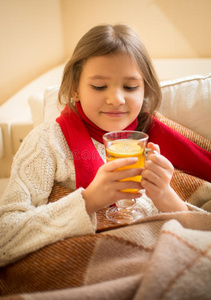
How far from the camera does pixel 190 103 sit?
1.40 metres

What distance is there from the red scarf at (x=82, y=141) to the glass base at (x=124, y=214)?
14 cm

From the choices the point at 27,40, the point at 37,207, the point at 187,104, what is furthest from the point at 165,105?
the point at 27,40

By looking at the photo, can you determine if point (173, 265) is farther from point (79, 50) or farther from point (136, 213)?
point (79, 50)

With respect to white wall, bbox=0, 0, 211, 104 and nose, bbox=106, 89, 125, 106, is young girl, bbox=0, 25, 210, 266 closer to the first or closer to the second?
nose, bbox=106, 89, 125, 106

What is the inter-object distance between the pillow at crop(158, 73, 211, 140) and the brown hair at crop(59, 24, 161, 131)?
0.21m

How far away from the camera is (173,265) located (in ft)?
1.92

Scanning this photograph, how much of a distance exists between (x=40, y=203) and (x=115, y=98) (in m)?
0.46

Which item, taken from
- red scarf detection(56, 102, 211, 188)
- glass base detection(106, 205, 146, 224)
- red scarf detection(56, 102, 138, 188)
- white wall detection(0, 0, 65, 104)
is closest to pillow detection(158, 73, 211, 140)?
red scarf detection(56, 102, 211, 188)

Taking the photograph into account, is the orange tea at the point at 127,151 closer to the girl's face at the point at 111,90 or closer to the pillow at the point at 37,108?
the girl's face at the point at 111,90

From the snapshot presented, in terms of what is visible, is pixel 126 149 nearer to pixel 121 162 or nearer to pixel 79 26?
pixel 121 162

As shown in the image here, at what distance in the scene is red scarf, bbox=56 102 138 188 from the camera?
0.98 meters

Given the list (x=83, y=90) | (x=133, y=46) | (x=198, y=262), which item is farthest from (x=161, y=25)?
(x=198, y=262)

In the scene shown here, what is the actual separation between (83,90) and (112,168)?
413mm

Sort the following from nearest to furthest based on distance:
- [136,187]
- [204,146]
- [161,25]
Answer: [136,187], [204,146], [161,25]
